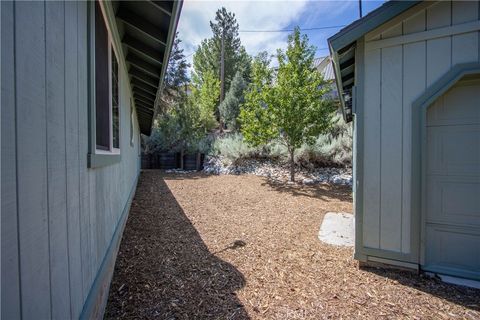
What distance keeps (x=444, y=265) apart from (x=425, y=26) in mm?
2771

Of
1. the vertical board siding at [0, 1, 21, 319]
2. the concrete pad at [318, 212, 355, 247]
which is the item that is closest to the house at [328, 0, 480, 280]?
the concrete pad at [318, 212, 355, 247]

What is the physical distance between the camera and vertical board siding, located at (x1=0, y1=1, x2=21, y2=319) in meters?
0.82

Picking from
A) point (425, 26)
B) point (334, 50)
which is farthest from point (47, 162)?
point (425, 26)

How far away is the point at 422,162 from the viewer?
2.89 meters

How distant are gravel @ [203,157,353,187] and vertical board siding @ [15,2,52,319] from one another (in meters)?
9.07

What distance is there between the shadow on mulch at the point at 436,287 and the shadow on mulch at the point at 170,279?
1768mm

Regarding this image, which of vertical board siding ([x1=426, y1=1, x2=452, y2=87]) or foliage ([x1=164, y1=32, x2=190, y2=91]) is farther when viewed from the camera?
foliage ([x1=164, y1=32, x2=190, y2=91])

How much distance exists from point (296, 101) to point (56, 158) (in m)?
8.31

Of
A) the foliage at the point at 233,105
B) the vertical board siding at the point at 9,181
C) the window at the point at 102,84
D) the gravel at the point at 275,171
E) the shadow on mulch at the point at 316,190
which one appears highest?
the foliage at the point at 233,105

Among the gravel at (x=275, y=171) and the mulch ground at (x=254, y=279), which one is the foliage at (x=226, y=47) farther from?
the mulch ground at (x=254, y=279)

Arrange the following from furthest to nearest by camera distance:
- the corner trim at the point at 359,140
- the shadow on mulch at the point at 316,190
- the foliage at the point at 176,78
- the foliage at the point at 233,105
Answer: the foliage at the point at 233,105 < the foliage at the point at 176,78 < the shadow on mulch at the point at 316,190 < the corner trim at the point at 359,140

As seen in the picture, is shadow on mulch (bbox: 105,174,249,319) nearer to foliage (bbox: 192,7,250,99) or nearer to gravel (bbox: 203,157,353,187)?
gravel (bbox: 203,157,353,187)

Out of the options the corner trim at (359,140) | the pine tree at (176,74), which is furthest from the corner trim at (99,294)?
the pine tree at (176,74)

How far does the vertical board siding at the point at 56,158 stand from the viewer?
3.92ft
